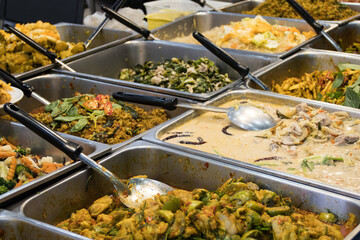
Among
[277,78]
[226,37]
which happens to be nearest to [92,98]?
[277,78]

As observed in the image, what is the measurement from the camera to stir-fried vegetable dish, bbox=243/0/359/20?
13.7 ft

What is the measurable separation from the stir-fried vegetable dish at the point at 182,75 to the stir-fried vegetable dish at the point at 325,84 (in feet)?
1.39

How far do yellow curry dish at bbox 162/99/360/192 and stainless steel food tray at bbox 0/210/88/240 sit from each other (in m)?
0.83

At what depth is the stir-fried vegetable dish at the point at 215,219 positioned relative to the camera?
1420 mm

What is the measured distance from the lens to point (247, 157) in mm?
2031

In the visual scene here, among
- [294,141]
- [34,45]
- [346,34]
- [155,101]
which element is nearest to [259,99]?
[294,141]

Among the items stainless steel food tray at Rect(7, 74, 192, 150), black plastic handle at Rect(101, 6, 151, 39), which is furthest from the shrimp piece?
black plastic handle at Rect(101, 6, 151, 39)

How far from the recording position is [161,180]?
2.07 metres

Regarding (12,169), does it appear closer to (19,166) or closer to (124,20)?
(19,166)

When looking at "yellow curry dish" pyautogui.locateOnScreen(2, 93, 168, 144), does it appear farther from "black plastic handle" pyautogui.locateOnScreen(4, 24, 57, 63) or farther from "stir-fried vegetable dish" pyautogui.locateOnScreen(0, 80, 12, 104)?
"black plastic handle" pyautogui.locateOnScreen(4, 24, 57, 63)

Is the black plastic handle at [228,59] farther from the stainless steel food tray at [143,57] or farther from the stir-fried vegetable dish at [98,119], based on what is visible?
the stir-fried vegetable dish at [98,119]

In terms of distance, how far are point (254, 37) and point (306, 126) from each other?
5.20 ft

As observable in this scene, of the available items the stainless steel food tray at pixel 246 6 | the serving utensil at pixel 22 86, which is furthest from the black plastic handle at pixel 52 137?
the stainless steel food tray at pixel 246 6

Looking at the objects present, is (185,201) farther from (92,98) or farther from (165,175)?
(92,98)
